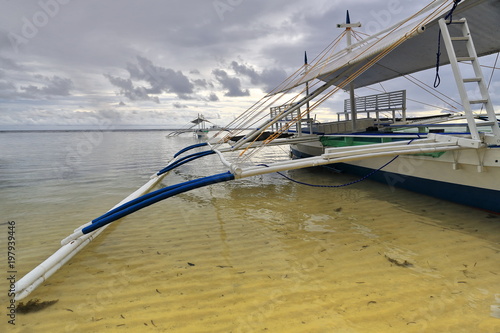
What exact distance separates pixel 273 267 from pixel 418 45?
24.3 ft

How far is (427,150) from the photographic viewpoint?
15.2 feet

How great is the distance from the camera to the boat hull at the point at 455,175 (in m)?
4.45

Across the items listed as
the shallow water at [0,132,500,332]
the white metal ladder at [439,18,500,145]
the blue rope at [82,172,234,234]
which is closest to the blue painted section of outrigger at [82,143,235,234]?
the blue rope at [82,172,234,234]

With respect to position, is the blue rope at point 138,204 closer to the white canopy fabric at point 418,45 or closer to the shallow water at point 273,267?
the shallow water at point 273,267

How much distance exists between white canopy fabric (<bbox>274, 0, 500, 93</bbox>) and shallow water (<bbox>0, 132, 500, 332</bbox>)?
3755 mm

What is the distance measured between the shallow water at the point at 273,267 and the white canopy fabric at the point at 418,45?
3755 mm

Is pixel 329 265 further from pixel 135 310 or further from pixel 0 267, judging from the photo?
pixel 0 267

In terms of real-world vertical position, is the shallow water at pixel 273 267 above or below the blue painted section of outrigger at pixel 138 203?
below

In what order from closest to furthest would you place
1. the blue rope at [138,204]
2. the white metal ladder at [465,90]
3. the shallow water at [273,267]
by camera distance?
the shallow water at [273,267] → the blue rope at [138,204] → the white metal ladder at [465,90]

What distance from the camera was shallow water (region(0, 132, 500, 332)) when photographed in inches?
99.3

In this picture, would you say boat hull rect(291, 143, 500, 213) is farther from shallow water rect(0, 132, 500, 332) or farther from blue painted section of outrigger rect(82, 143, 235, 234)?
blue painted section of outrigger rect(82, 143, 235, 234)

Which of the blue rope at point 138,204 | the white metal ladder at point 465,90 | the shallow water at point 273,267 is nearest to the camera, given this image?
the shallow water at point 273,267

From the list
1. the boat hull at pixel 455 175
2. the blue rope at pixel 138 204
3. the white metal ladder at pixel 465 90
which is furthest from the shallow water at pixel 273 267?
the white metal ladder at pixel 465 90

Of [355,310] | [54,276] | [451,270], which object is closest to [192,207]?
[54,276]
